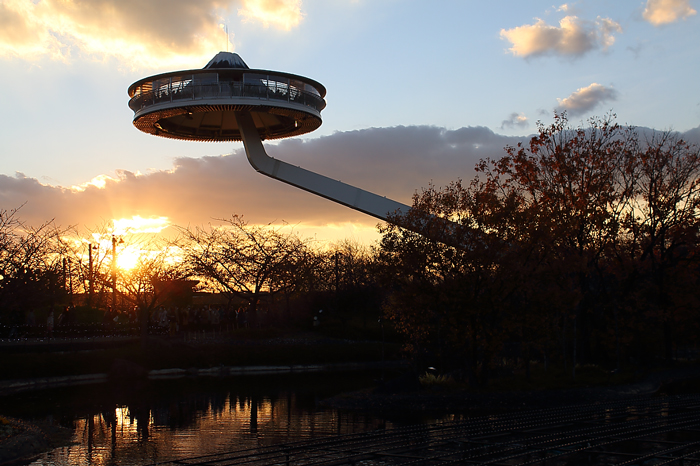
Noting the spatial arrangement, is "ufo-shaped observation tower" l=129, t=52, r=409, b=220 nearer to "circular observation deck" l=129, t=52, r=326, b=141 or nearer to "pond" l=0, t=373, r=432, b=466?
"circular observation deck" l=129, t=52, r=326, b=141

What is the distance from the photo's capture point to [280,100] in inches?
973

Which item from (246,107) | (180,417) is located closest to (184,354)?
(246,107)

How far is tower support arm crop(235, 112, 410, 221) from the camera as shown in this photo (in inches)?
992

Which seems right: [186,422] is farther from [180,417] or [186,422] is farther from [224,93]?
[224,93]

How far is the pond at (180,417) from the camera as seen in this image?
11.4m

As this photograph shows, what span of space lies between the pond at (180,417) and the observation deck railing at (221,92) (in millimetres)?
10212

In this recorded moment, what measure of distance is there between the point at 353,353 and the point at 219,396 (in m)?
12.5

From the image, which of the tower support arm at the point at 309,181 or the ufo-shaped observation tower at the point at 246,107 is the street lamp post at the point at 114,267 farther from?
the tower support arm at the point at 309,181

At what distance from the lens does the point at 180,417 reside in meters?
15.1

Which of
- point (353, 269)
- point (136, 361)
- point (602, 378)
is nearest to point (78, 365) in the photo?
point (136, 361)

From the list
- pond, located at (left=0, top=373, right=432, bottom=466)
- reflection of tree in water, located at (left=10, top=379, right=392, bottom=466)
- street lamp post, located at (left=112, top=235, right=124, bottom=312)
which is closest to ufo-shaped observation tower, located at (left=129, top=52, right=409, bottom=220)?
street lamp post, located at (left=112, top=235, right=124, bottom=312)

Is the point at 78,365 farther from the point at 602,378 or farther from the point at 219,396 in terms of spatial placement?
the point at 602,378

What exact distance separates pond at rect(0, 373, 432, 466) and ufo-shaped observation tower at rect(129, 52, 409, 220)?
7.48 meters

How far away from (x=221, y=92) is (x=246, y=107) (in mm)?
1045
